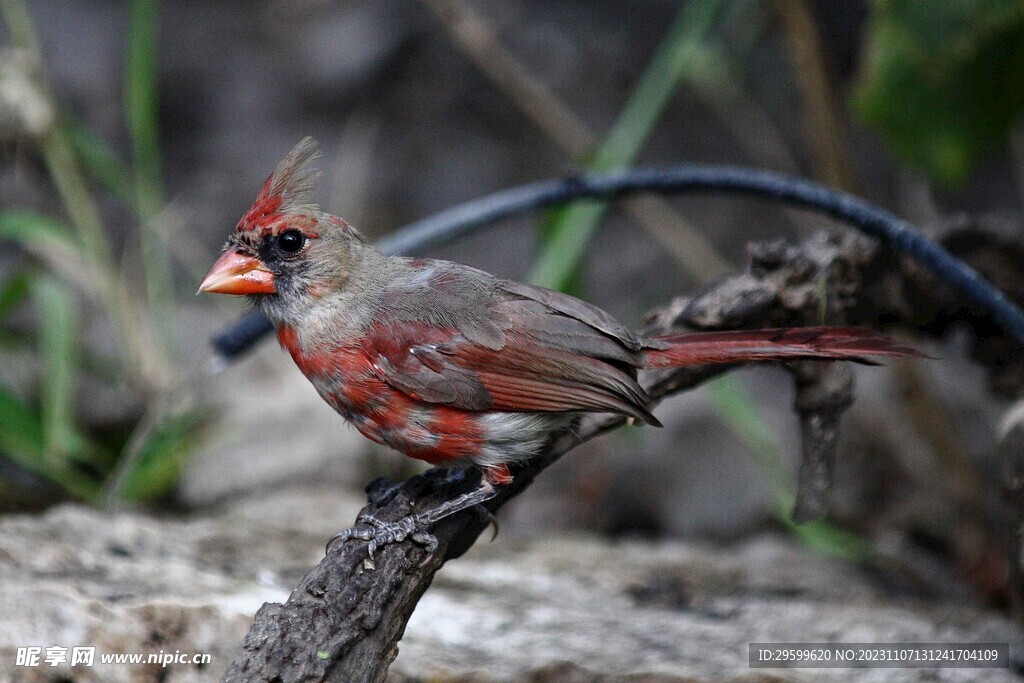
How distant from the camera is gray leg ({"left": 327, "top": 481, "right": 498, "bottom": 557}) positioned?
2.04 metres

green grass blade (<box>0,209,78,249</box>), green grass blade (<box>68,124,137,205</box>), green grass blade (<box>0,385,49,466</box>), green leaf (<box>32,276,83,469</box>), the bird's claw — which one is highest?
green grass blade (<box>68,124,137,205</box>)

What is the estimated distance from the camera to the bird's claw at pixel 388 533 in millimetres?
2025

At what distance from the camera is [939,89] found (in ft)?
12.8

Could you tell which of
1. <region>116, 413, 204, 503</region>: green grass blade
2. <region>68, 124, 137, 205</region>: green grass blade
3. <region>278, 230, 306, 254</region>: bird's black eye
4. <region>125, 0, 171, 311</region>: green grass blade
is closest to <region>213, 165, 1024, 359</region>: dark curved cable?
<region>278, 230, 306, 254</region>: bird's black eye

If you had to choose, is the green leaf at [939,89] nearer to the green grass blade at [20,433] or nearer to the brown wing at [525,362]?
the brown wing at [525,362]

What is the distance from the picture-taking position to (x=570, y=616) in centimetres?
294

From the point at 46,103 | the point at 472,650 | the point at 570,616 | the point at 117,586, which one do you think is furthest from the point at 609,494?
the point at 46,103

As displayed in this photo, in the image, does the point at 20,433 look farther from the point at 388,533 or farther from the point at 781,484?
the point at 781,484

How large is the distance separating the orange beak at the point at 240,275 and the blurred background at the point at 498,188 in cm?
129

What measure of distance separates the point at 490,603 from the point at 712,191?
1381mm

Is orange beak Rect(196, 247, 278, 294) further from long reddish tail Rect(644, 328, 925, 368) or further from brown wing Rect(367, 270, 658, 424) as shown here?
long reddish tail Rect(644, 328, 925, 368)

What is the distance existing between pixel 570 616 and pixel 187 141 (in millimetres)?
4344

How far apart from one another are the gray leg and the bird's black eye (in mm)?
702

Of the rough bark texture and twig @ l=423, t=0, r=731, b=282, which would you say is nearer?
the rough bark texture
